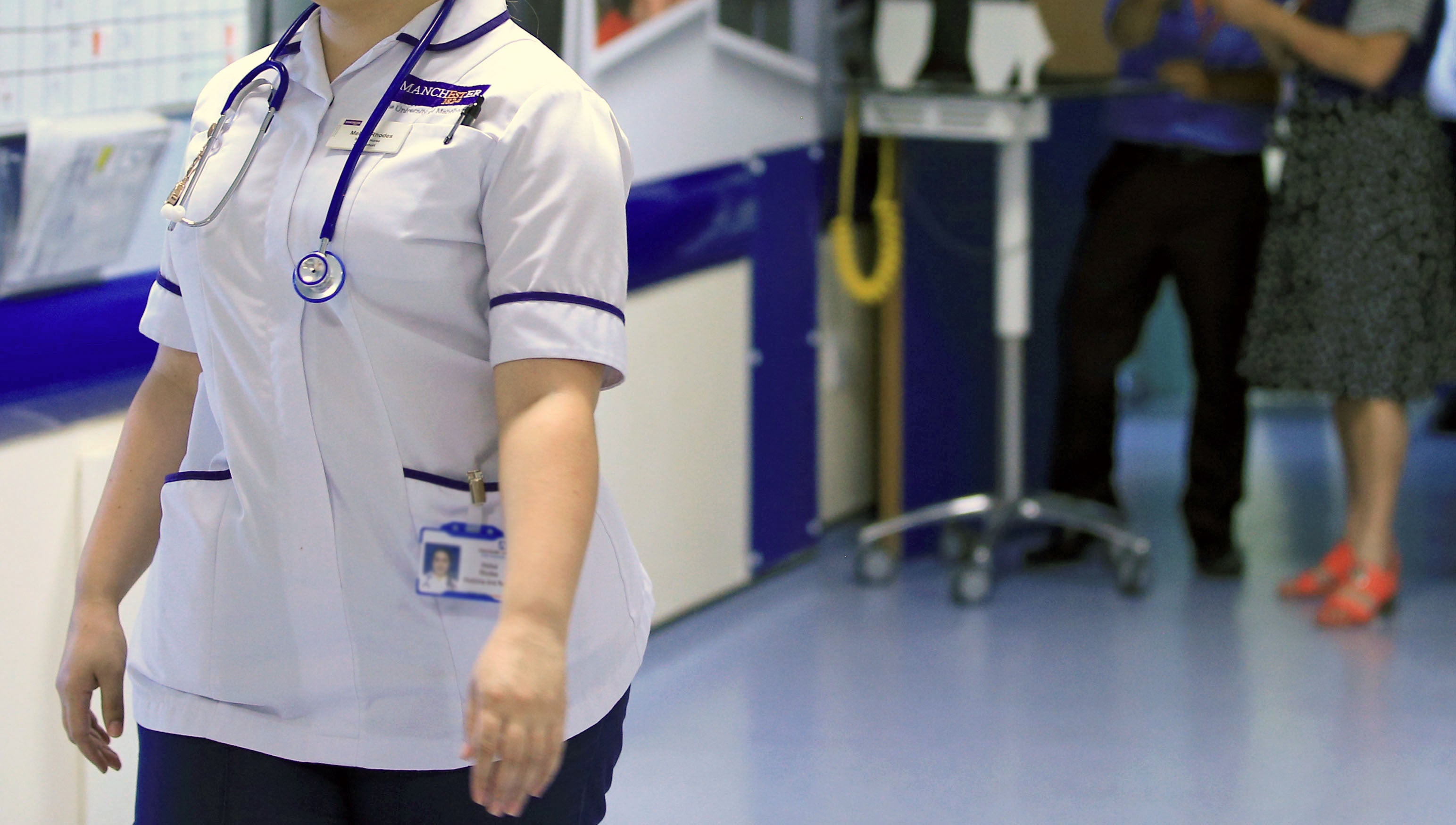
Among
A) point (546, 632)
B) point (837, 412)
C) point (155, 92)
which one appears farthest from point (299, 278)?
point (837, 412)

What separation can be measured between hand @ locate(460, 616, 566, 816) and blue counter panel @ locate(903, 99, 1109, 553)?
2.99 meters

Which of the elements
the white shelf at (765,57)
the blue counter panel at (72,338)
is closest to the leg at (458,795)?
the blue counter panel at (72,338)

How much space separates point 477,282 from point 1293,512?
3.78 m

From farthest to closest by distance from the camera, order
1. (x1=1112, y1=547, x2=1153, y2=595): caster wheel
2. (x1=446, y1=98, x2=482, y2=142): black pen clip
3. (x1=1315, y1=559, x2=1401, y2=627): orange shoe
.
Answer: (x1=1112, y1=547, x2=1153, y2=595): caster wheel < (x1=1315, y1=559, x2=1401, y2=627): orange shoe < (x1=446, y1=98, x2=482, y2=142): black pen clip

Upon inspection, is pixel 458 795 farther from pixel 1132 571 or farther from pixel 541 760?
pixel 1132 571

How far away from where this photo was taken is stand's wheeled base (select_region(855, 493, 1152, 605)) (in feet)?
12.0

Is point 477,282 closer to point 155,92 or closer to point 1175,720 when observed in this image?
point 155,92

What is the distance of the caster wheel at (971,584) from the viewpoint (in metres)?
3.63

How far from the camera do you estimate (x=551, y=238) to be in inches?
43.1

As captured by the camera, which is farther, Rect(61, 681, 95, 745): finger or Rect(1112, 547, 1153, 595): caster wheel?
Rect(1112, 547, 1153, 595): caster wheel

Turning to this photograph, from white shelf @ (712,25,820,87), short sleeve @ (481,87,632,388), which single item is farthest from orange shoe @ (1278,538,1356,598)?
short sleeve @ (481,87,632,388)

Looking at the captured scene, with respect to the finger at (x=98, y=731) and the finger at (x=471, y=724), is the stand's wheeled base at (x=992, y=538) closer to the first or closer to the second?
the finger at (x=98, y=731)

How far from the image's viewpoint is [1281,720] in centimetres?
291

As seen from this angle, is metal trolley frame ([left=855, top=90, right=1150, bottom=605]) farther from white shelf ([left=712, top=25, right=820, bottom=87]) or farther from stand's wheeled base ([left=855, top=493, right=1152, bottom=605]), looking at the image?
white shelf ([left=712, top=25, right=820, bottom=87])
